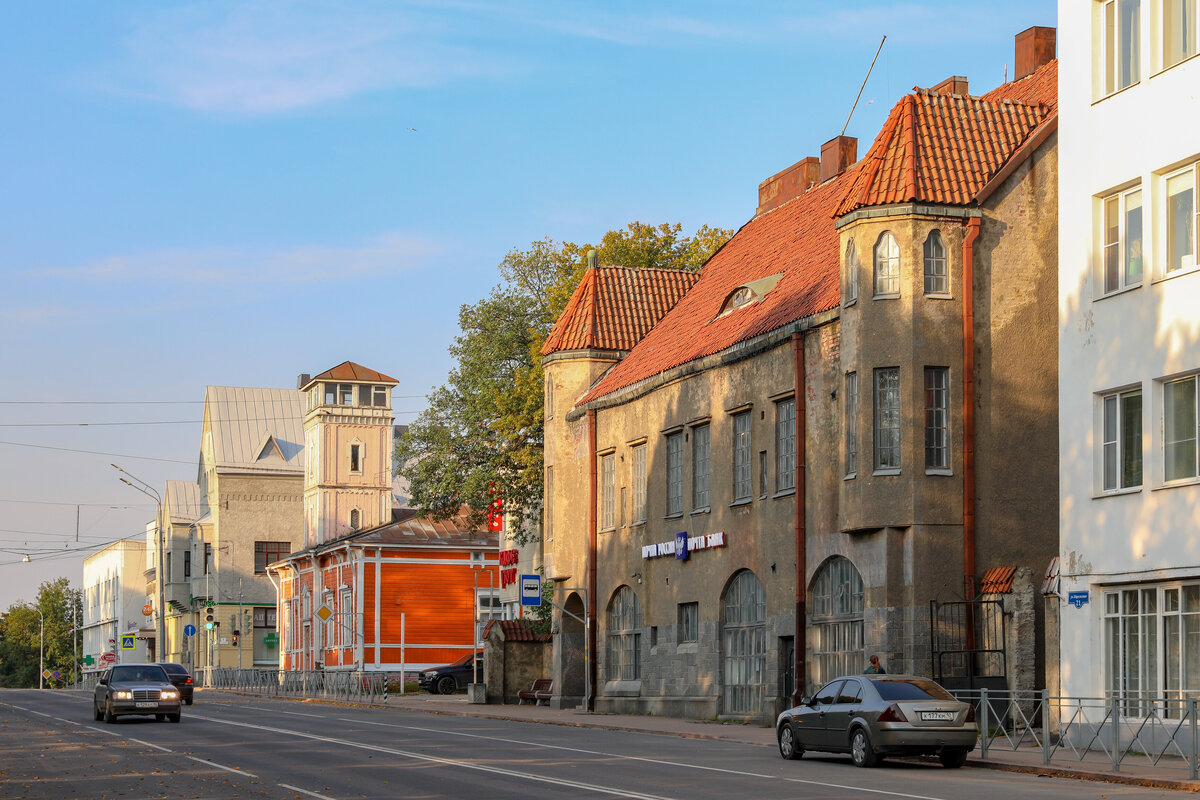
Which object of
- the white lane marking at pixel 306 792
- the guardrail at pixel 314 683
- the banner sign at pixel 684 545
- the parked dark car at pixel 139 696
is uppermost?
the banner sign at pixel 684 545

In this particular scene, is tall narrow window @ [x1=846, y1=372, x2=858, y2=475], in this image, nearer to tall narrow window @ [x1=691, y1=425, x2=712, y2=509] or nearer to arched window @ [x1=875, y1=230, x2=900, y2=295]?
arched window @ [x1=875, y1=230, x2=900, y2=295]

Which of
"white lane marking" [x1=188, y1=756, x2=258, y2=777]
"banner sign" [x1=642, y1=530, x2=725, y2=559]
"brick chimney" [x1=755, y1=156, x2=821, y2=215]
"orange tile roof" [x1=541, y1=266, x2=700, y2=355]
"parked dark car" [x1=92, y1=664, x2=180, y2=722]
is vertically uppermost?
"brick chimney" [x1=755, y1=156, x2=821, y2=215]

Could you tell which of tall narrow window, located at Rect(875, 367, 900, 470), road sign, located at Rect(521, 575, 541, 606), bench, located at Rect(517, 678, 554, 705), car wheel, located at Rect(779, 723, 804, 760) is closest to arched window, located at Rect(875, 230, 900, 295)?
tall narrow window, located at Rect(875, 367, 900, 470)

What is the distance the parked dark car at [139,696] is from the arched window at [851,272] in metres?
17.4

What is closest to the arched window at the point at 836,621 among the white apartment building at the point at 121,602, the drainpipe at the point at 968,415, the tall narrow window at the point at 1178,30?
the drainpipe at the point at 968,415

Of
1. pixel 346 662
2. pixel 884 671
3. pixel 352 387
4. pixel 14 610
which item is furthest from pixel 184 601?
pixel 884 671

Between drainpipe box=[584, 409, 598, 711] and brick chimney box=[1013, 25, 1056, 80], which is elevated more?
brick chimney box=[1013, 25, 1056, 80]

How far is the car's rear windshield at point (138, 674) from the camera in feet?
119

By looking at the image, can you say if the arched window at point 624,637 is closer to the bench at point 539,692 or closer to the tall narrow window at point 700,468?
the bench at point 539,692

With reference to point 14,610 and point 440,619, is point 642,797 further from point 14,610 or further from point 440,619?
point 14,610

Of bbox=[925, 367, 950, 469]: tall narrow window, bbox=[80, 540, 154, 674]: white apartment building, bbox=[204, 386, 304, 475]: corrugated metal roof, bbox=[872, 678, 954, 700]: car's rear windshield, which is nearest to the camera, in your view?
bbox=[872, 678, 954, 700]: car's rear windshield

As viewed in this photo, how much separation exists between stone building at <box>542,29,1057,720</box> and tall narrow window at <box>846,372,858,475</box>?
0.06 metres

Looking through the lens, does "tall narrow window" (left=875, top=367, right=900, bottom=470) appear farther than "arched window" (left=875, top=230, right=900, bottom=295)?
No

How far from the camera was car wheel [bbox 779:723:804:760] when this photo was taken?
23.9 m
